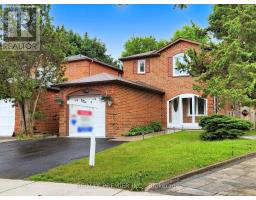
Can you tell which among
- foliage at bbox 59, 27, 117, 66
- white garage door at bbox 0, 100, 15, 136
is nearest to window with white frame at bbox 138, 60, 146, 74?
white garage door at bbox 0, 100, 15, 136

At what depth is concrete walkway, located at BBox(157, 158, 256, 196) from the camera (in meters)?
6.79

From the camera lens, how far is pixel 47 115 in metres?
21.6

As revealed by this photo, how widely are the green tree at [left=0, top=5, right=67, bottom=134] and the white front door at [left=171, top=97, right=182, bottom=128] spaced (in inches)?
345

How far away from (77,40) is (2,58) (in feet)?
98.6

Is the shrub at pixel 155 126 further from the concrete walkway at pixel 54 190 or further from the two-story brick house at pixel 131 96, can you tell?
the concrete walkway at pixel 54 190

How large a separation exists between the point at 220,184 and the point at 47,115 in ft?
51.9

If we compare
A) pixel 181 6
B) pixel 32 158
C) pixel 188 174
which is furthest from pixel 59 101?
pixel 181 6

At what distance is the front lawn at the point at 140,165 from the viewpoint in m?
7.68

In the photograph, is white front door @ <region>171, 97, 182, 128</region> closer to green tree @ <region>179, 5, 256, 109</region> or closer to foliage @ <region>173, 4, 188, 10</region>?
green tree @ <region>179, 5, 256, 109</region>

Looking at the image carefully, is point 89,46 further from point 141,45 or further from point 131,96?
point 131,96

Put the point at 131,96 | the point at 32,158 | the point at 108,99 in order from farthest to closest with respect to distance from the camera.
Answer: the point at 131,96, the point at 108,99, the point at 32,158

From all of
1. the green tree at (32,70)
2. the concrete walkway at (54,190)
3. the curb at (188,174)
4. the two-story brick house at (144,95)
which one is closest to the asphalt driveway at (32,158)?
the concrete walkway at (54,190)

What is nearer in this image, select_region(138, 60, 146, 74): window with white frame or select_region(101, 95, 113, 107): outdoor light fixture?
select_region(101, 95, 113, 107): outdoor light fixture

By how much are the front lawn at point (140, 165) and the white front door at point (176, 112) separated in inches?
464
